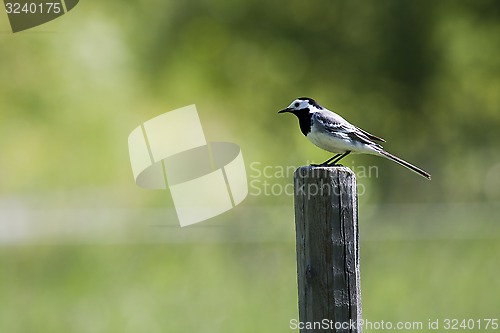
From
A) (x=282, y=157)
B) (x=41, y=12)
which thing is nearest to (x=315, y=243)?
(x=282, y=157)

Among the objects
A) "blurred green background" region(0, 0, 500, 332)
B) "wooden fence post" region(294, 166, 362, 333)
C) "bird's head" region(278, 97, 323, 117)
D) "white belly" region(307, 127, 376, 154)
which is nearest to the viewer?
"wooden fence post" region(294, 166, 362, 333)

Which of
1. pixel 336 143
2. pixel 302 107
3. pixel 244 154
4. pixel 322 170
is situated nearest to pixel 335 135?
pixel 336 143

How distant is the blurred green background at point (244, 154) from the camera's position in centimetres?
769

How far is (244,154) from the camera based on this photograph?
1034 cm

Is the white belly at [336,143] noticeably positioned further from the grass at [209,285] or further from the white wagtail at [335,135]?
the grass at [209,285]

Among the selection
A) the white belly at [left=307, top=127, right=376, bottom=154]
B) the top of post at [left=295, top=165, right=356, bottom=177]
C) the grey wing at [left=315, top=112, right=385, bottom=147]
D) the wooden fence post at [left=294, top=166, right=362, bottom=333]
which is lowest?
the wooden fence post at [left=294, top=166, right=362, bottom=333]

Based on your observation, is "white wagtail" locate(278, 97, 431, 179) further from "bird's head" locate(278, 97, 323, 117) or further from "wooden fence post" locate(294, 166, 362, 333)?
"wooden fence post" locate(294, 166, 362, 333)

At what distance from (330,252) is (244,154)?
6.73 m

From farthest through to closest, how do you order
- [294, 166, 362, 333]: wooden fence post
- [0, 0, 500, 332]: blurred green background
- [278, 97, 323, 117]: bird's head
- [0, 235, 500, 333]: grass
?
[0, 0, 500, 332]: blurred green background
[0, 235, 500, 333]: grass
[278, 97, 323, 117]: bird's head
[294, 166, 362, 333]: wooden fence post

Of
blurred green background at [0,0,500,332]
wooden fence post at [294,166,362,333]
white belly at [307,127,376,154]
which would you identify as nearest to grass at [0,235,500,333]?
blurred green background at [0,0,500,332]

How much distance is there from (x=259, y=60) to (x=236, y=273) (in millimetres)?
4493

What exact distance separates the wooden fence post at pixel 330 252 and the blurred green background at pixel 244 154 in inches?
131

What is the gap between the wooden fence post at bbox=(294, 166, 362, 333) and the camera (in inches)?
143

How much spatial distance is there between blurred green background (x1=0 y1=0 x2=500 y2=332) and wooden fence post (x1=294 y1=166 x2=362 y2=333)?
3336mm
